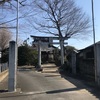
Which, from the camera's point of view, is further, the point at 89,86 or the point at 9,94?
the point at 89,86

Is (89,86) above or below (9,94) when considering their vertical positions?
above

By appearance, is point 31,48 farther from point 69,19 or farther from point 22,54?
point 69,19

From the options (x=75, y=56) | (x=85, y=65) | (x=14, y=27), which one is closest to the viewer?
(x=14, y=27)

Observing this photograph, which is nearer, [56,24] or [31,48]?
[56,24]

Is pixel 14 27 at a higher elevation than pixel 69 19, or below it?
below

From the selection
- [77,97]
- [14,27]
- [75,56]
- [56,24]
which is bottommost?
[77,97]

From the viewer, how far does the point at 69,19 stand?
168 feet

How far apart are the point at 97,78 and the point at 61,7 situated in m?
32.1

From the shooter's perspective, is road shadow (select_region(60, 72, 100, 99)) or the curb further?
road shadow (select_region(60, 72, 100, 99))

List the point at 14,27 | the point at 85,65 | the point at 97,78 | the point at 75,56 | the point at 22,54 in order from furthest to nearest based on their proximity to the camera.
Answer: the point at 22,54 → the point at 75,56 → the point at 85,65 → the point at 14,27 → the point at 97,78

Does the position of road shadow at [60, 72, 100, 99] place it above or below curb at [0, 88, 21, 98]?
above

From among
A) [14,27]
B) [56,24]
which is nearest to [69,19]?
[56,24]

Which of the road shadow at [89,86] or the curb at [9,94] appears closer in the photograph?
the curb at [9,94]

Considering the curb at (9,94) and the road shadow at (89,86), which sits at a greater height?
the road shadow at (89,86)
